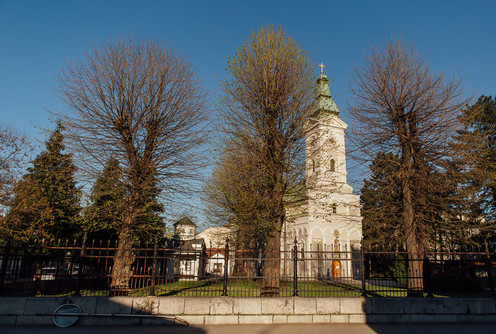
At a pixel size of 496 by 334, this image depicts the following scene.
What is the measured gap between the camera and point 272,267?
11.1 m

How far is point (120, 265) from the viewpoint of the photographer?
37.0 feet

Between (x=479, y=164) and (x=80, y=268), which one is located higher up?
(x=479, y=164)

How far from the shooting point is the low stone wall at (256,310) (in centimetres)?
830

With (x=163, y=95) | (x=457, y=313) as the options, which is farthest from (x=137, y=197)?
(x=457, y=313)

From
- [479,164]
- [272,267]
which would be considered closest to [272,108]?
[272,267]

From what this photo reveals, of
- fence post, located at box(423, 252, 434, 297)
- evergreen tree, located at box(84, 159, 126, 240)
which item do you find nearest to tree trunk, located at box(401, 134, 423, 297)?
fence post, located at box(423, 252, 434, 297)

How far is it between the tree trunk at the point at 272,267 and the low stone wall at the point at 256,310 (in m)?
1.22

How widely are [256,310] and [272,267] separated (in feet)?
8.32

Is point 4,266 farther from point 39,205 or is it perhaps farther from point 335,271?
point 335,271

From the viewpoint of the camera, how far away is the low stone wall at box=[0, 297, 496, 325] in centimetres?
830

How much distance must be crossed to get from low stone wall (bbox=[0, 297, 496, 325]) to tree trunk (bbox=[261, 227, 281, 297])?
1224 mm

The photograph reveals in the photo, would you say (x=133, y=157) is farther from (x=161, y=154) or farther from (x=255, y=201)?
(x=255, y=201)

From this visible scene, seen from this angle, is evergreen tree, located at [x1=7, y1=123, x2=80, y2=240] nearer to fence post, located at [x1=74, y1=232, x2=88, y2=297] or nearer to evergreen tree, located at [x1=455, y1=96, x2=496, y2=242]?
fence post, located at [x1=74, y1=232, x2=88, y2=297]

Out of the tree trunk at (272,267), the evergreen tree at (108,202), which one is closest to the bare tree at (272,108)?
the tree trunk at (272,267)
